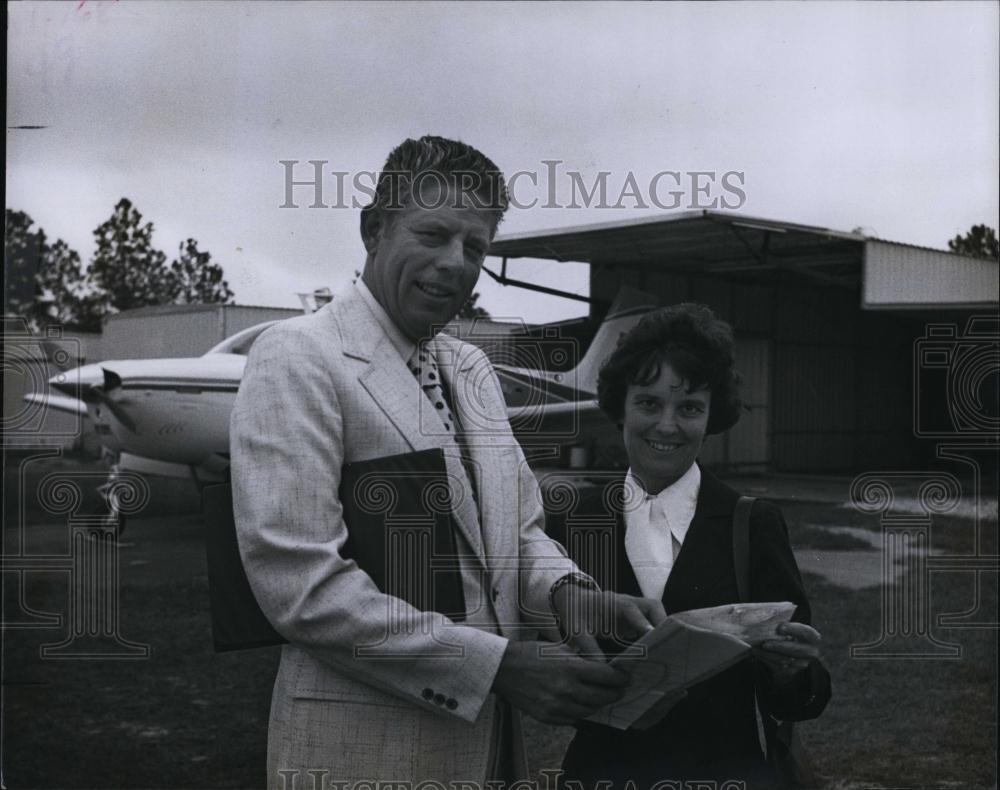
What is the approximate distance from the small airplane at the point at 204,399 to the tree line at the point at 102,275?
0.17 metres

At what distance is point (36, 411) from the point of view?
2.51m

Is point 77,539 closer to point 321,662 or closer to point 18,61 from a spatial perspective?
point 18,61

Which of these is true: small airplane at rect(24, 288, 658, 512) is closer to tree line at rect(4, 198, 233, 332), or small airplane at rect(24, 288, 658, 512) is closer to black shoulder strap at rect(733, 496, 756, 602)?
tree line at rect(4, 198, 233, 332)

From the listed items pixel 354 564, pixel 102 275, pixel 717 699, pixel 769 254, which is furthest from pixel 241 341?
pixel 717 699

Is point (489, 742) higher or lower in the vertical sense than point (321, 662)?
lower

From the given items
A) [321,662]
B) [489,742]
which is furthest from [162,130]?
[489,742]

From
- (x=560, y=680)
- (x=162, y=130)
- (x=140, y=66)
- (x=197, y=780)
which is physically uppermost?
(x=140, y=66)

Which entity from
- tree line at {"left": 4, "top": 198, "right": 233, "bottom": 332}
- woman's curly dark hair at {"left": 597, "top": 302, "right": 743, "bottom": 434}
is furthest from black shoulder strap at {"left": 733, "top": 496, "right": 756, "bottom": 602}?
tree line at {"left": 4, "top": 198, "right": 233, "bottom": 332}

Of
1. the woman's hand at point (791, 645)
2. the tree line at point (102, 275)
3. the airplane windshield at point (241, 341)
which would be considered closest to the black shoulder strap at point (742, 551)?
the woman's hand at point (791, 645)

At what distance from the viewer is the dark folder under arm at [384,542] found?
130 centimetres

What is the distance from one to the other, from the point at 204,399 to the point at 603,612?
7.24ft

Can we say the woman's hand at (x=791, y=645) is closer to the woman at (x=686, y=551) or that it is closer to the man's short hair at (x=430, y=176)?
the woman at (x=686, y=551)

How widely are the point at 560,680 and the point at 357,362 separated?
1.79 feet

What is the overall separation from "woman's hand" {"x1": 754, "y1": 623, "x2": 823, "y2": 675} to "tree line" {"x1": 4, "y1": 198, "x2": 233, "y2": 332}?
1.55 meters
